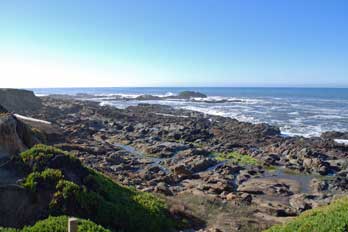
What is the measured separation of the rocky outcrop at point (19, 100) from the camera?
188 ft

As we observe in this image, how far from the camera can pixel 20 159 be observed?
1259 centimetres

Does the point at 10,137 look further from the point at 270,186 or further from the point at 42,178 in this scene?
Result: the point at 270,186

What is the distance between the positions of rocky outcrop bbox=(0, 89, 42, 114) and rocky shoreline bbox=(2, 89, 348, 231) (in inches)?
709

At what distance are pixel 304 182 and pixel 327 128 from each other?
942 inches

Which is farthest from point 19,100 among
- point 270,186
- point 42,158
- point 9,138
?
point 42,158

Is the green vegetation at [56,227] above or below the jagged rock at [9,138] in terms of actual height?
below

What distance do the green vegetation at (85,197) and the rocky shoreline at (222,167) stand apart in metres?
1.60

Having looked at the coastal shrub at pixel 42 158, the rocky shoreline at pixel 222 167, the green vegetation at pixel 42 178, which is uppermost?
Answer: the coastal shrub at pixel 42 158

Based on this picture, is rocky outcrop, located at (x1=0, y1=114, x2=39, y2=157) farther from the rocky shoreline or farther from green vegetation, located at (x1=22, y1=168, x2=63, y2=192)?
the rocky shoreline

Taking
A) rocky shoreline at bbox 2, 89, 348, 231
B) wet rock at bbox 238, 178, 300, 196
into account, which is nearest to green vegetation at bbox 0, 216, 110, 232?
rocky shoreline at bbox 2, 89, 348, 231

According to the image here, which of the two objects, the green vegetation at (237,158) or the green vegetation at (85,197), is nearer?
the green vegetation at (85,197)

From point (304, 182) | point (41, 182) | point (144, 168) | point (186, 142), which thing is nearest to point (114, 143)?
point (186, 142)

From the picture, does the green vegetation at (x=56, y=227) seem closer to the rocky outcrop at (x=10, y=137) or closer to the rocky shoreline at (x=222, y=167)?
the rocky shoreline at (x=222, y=167)

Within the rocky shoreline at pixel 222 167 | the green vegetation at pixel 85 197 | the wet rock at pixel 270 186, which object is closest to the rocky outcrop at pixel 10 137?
the green vegetation at pixel 85 197
